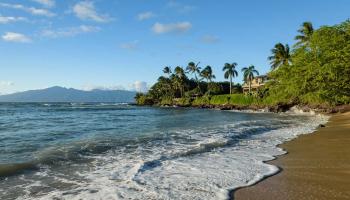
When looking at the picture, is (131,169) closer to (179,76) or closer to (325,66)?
(325,66)

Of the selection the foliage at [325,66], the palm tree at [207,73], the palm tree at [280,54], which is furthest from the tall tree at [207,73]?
the foliage at [325,66]

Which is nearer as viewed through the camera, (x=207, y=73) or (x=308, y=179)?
(x=308, y=179)

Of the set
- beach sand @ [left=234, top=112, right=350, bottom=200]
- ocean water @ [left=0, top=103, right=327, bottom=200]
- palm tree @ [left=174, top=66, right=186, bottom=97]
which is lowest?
ocean water @ [left=0, top=103, right=327, bottom=200]

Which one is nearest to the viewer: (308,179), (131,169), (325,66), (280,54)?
(308,179)

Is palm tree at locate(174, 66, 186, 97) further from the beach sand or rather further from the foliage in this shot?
the beach sand

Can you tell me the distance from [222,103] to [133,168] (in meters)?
93.8

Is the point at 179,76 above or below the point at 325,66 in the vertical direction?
above

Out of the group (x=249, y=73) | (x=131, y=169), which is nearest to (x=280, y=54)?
(x=249, y=73)

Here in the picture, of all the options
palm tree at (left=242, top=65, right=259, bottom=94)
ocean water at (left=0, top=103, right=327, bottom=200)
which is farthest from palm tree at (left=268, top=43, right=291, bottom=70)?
ocean water at (left=0, top=103, right=327, bottom=200)

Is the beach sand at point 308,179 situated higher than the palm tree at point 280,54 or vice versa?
the palm tree at point 280,54

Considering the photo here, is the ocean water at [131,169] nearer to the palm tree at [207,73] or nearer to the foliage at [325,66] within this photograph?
the foliage at [325,66]

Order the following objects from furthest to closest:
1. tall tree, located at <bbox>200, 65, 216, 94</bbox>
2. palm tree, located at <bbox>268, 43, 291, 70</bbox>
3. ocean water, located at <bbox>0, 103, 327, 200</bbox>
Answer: tall tree, located at <bbox>200, 65, 216, 94</bbox> → palm tree, located at <bbox>268, 43, 291, 70</bbox> → ocean water, located at <bbox>0, 103, 327, 200</bbox>

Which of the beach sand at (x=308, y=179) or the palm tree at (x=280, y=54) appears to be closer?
the beach sand at (x=308, y=179)

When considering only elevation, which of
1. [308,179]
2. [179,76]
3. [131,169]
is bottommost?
[131,169]
